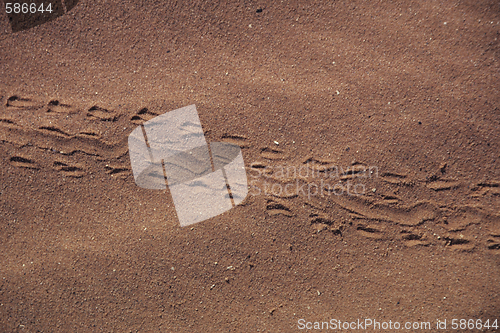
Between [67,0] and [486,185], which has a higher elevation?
[67,0]

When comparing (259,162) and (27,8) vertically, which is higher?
(27,8)

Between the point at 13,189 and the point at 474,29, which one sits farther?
the point at 13,189

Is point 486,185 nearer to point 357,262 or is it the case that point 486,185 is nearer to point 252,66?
point 357,262

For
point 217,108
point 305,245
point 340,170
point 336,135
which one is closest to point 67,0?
point 217,108

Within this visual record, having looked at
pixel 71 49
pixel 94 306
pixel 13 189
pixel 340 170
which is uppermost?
pixel 71 49

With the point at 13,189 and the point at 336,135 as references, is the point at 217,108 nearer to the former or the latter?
the point at 336,135

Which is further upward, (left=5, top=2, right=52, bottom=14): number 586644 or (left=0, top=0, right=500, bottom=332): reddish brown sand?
(left=5, top=2, right=52, bottom=14): number 586644

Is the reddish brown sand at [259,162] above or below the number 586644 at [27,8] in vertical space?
below

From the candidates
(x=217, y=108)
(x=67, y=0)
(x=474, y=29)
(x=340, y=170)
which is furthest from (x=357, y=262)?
(x=67, y=0)
